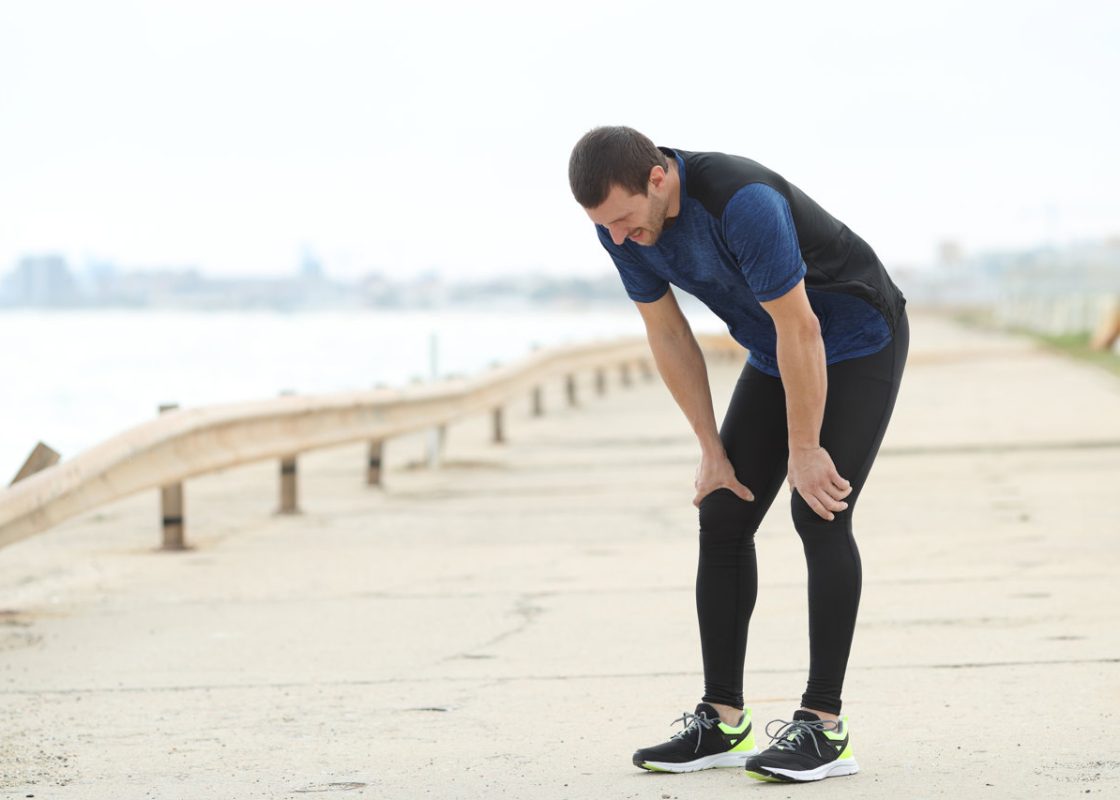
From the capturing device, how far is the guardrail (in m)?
7.00

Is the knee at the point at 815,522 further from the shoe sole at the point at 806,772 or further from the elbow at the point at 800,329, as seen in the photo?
the shoe sole at the point at 806,772

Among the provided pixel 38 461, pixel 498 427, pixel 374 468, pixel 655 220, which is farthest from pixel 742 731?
pixel 498 427

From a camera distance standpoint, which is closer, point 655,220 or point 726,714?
point 655,220

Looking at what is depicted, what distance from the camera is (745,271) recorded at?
157 inches

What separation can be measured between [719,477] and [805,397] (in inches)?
15.9

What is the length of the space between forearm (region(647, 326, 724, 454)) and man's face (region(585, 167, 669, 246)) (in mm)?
562

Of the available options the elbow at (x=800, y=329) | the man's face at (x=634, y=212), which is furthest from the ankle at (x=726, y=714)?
the man's face at (x=634, y=212)

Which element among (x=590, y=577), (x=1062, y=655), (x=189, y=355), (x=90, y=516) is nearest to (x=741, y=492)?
(x=1062, y=655)

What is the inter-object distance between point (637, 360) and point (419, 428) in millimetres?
14850

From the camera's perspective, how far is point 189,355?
93.1 feet

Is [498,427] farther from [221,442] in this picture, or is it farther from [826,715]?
[826,715]

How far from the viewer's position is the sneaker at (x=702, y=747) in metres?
4.34

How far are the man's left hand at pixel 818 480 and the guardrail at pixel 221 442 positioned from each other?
3.57 metres

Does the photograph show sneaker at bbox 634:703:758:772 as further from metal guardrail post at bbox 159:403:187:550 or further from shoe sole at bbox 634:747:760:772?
metal guardrail post at bbox 159:403:187:550
